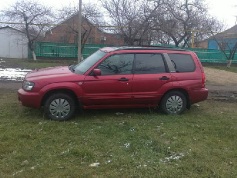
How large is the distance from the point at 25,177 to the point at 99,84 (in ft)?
10.00

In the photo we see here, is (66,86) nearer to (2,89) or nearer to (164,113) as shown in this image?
(164,113)

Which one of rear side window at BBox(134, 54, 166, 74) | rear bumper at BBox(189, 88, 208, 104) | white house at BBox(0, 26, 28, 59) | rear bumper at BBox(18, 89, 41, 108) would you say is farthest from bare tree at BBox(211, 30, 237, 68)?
rear bumper at BBox(18, 89, 41, 108)

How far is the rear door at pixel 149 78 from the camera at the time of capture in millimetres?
6711

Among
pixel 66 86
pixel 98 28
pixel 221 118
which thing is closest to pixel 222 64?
pixel 98 28

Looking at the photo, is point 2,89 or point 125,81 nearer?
point 125,81

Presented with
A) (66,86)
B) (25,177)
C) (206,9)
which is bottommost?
(25,177)

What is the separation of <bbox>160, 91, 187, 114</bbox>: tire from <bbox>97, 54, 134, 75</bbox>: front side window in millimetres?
1113

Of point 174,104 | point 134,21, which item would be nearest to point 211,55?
point 134,21

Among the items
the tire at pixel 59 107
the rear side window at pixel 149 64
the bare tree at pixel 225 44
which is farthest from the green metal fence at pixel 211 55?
the tire at pixel 59 107

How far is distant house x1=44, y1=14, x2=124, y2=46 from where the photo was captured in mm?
24719

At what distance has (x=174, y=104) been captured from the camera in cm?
707

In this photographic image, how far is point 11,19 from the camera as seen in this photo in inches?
972

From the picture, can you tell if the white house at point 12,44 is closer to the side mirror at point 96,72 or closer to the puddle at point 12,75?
the puddle at point 12,75

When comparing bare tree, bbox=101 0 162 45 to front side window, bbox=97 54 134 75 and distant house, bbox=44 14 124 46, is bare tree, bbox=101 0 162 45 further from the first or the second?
front side window, bbox=97 54 134 75
